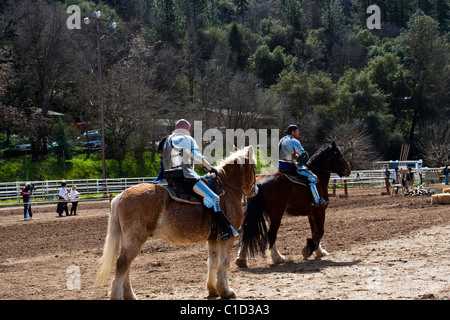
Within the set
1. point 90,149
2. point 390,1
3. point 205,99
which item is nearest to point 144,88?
point 90,149

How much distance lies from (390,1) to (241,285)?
111838 millimetres

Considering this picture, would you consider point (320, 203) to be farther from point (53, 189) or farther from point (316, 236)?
point (53, 189)

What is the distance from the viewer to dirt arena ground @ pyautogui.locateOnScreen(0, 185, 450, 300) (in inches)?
304

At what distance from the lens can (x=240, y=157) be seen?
851 cm

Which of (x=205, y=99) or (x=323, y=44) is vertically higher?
(x=323, y=44)

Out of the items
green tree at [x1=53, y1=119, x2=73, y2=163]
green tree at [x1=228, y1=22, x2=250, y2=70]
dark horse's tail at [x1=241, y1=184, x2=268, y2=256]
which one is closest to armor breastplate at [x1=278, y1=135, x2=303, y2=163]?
dark horse's tail at [x1=241, y1=184, x2=268, y2=256]

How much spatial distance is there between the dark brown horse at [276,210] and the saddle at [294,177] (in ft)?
0.22

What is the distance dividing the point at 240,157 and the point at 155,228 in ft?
6.76

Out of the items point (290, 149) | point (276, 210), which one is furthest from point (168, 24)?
point (276, 210)

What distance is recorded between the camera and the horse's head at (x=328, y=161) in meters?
11.9

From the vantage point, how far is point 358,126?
194ft

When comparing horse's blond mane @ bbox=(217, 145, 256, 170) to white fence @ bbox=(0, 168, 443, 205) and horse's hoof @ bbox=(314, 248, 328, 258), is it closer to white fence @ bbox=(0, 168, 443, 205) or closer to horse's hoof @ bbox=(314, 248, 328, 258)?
horse's hoof @ bbox=(314, 248, 328, 258)

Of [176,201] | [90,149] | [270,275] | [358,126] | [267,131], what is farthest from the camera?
[358,126]

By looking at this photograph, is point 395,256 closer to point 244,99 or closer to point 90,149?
point 90,149
